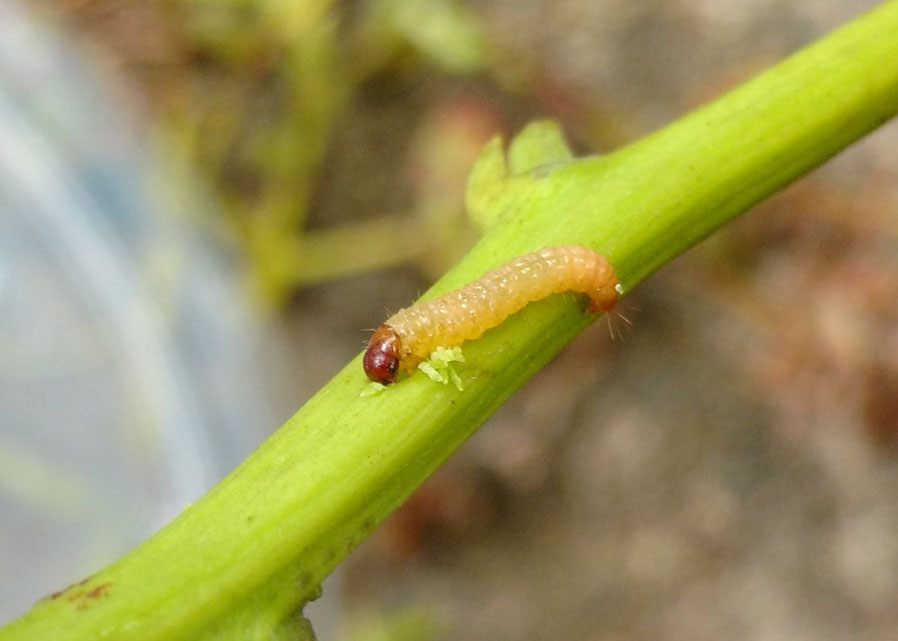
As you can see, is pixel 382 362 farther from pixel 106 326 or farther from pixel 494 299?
pixel 106 326

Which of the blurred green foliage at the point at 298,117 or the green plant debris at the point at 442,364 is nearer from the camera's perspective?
the green plant debris at the point at 442,364

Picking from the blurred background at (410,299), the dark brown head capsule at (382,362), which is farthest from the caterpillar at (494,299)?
the blurred background at (410,299)

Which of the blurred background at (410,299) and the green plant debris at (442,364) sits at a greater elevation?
the blurred background at (410,299)

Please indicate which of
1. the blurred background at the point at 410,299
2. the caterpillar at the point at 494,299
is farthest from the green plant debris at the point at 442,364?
the blurred background at the point at 410,299

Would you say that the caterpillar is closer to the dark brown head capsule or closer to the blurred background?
the dark brown head capsule

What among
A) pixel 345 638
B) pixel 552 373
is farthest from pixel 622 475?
pixel 345 638

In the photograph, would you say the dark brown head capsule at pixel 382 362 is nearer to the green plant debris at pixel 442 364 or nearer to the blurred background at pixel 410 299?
the green plant debris at pixel 442 364

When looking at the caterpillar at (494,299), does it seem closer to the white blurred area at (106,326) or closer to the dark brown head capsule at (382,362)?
the dark brown head capsule at (382,362)
